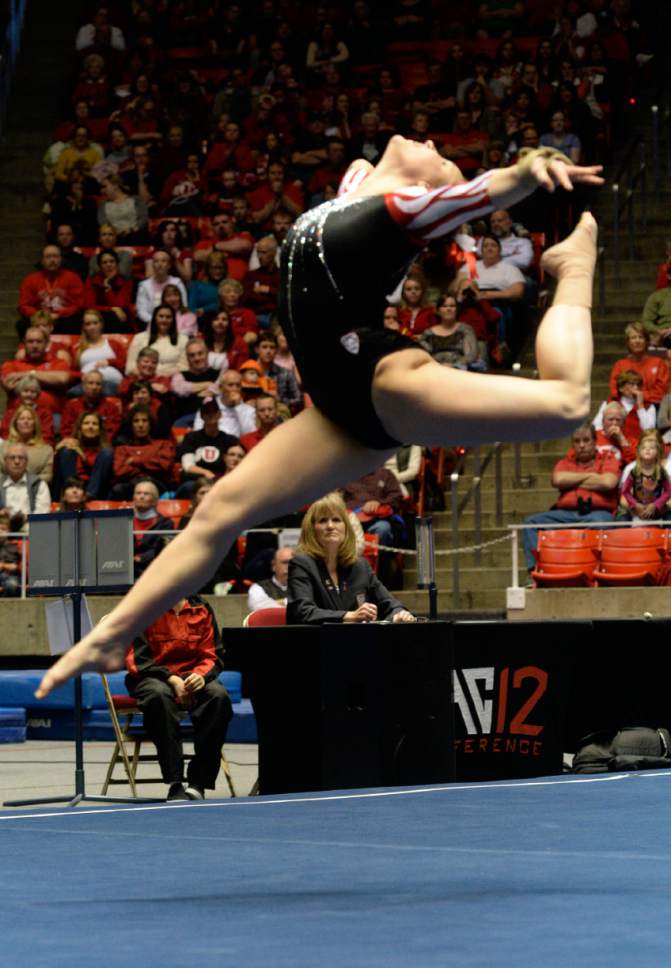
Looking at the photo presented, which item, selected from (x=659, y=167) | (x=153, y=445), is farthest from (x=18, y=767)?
(x=659, y=167)

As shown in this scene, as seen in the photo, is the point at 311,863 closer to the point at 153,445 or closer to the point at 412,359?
the point at 412,359

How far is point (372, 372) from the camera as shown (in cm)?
425

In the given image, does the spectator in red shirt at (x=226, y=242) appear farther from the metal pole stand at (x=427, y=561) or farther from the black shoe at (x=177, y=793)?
the black shoe at (x=177, y=793)

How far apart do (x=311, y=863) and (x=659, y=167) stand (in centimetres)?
1199

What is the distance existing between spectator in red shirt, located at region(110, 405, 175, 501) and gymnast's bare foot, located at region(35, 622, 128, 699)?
330 inches

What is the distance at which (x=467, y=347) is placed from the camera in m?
12.8

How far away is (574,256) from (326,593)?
157 inches

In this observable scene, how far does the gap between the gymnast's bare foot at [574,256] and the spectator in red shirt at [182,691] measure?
4107 millimetres

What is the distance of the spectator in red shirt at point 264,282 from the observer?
48.9 feet

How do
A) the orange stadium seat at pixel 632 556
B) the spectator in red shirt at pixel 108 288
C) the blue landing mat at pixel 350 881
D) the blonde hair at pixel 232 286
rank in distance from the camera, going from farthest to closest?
the spectator in red shirt at pixel 108 288, the blonde hair at pixel 232 286, the orange stadium seat at pixel 632 556, the blue landing mat at pixel 350 881

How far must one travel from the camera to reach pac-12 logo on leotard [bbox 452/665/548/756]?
26.1ft

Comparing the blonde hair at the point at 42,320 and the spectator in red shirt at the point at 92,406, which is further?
the blonde hair at the point at 42,320

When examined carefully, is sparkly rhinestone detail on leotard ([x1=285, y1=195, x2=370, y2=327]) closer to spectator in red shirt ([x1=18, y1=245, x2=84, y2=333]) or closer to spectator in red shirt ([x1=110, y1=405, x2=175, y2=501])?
spectator in red shirt ([x1=110, y1=405, x2=175, y2=501])

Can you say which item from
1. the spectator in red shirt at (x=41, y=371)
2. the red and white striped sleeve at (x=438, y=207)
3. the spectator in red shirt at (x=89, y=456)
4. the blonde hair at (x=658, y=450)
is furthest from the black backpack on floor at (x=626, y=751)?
the spectator in red shirt at (x=41, y=371)
